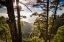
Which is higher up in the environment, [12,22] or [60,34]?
[12,22]

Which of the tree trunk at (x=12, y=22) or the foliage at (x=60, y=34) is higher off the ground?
the tree trunk at (x=12, y=22)

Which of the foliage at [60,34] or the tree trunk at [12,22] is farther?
the foliage at [60,34]

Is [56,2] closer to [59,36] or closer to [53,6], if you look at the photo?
[53,6]

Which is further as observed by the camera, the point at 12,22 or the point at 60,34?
the point at 60,34

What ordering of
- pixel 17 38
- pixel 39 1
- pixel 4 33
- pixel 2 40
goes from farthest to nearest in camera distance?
pixel 2 40 < pixel 4 33 < pixel 39 1 < pixel 17 38

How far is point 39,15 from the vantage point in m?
19.4

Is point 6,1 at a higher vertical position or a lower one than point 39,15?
higher

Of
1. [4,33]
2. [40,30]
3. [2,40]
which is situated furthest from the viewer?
[2,40]

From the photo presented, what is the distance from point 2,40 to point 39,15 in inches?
454

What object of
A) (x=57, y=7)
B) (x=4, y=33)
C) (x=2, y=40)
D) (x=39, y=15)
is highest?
(x=57, y=7)

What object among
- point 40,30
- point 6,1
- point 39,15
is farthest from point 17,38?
point 40,30

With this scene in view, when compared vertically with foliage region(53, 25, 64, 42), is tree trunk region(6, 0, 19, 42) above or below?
above

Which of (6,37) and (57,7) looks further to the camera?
(6,37)

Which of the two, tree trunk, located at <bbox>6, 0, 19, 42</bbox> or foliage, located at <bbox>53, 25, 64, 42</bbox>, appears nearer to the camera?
tree trunk, located at <bbox>6, 0, 19, 42</bbox>
